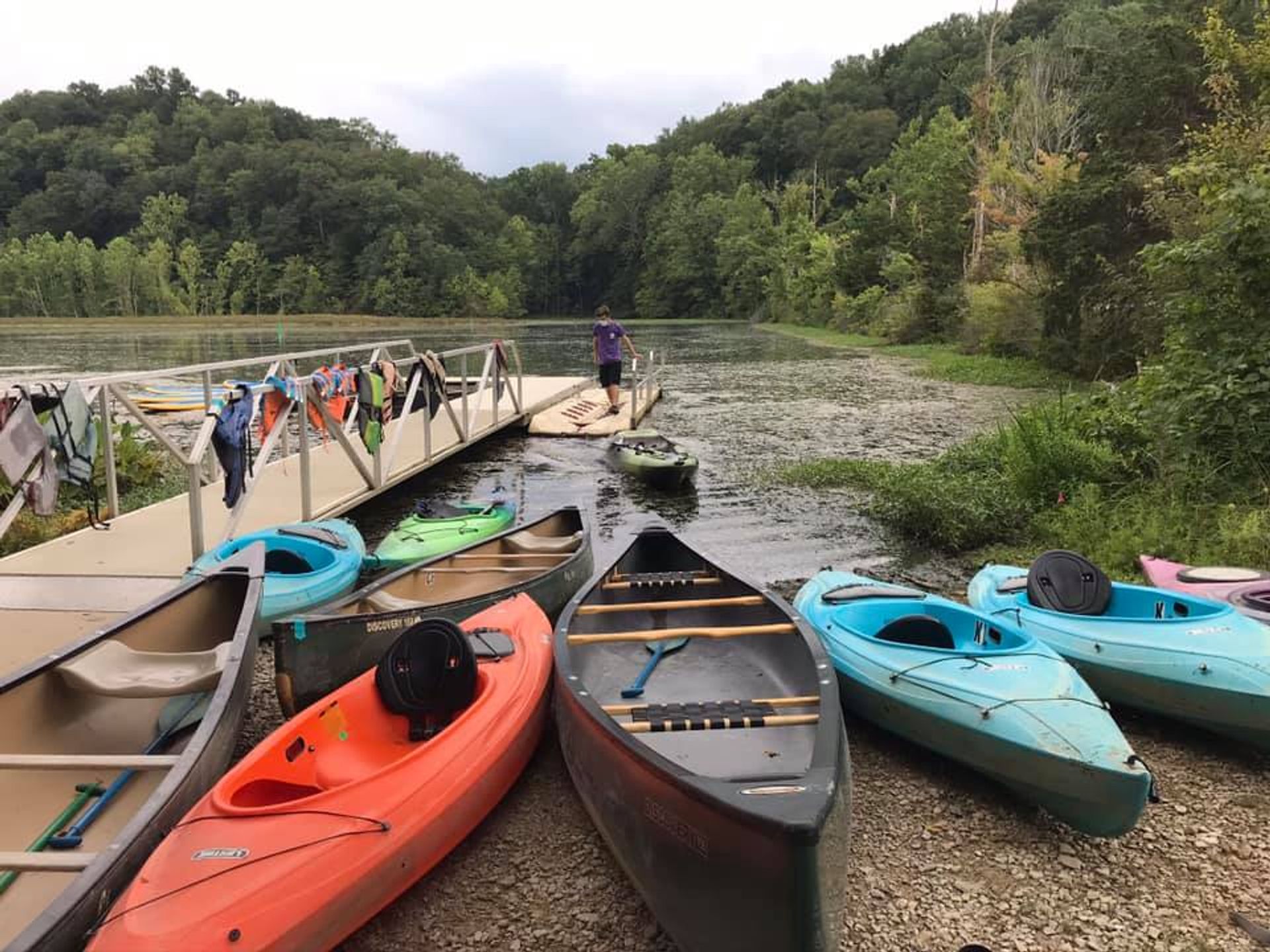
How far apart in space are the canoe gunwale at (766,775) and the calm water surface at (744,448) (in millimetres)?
2266

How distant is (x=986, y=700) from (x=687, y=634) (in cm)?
158

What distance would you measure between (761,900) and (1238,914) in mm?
2103

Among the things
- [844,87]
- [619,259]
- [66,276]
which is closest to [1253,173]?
[66,276]

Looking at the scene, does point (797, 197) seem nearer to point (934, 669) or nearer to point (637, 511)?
point (637, 511)

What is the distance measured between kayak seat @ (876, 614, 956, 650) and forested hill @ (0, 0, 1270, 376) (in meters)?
17.9

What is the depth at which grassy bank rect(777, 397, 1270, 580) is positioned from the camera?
7180mm

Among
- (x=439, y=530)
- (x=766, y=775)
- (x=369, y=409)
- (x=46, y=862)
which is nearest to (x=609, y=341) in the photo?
(x=369, y=409)

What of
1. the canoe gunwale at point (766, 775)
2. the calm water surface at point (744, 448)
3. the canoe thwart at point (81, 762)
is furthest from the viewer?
the calm water surface at point (744, 448)

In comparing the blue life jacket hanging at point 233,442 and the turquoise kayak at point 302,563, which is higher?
the blue life jacket hanging at point 233,442

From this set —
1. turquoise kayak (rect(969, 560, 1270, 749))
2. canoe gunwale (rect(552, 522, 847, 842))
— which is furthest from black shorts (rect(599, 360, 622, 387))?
canoe gunwale (rect(552, 522, 847, 842))

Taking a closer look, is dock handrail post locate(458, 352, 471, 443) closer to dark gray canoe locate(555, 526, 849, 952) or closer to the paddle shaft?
dark gray canoe locate(555, 526, 849, 952)

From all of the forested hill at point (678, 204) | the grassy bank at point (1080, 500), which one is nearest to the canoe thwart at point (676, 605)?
the grassy bank at point (1080, 500)

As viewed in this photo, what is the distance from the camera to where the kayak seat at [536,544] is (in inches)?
283

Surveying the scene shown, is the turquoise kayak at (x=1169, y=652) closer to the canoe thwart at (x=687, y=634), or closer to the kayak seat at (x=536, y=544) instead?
the canoe thwart at (x=687, y=634)
